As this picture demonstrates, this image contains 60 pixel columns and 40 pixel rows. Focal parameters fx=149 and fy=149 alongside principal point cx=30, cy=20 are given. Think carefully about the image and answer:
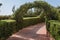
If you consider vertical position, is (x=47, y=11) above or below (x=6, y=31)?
above

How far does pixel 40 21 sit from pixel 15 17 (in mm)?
15515

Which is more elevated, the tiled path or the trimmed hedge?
the trimmed hedge

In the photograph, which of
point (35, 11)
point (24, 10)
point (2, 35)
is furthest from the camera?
point (35, 11)

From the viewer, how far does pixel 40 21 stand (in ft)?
101

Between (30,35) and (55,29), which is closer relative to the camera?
(55,29)

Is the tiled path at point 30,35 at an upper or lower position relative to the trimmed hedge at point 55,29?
lower

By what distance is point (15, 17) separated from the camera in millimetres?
15625

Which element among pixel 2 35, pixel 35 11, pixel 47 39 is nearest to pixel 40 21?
pixel 35 11

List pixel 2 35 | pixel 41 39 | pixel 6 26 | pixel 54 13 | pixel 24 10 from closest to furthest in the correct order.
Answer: pixel 2 35 < pixel 6 26 < pixel 41 39 < pixel 54 13 < pixel 24 10

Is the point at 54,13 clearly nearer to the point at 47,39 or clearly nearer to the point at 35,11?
the point at 47,39

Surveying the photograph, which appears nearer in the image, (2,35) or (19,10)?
(2,35)

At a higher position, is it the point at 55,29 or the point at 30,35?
the point at 55,29

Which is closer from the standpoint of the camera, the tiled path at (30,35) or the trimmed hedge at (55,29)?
the trimmed hedge at (55,29)

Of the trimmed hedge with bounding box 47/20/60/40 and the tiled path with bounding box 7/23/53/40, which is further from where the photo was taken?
the tiled path with bounding box 7/23/53/40
